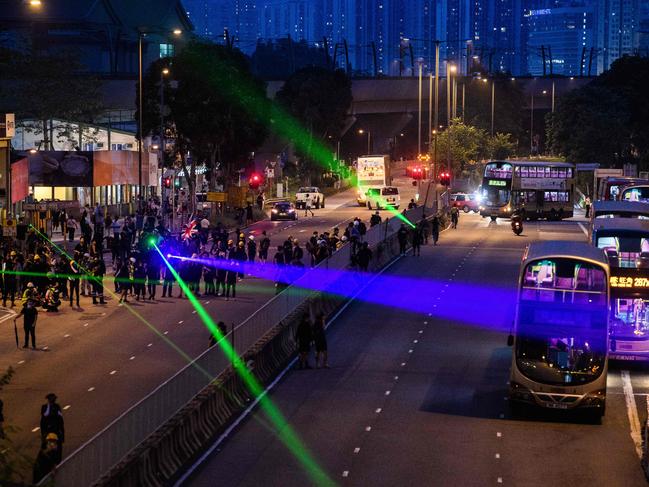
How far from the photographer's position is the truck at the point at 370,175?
93.1 meters

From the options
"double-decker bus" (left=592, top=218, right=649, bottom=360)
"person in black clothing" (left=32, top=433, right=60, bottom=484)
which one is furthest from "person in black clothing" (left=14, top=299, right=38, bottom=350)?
"double-decker bus" (left=592, top=218, right=649, bottom=360)

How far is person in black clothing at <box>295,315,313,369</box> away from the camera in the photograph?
30438 millimetres

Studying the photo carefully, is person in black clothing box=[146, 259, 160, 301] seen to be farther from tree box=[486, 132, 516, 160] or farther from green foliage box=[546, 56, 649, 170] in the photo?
tree box=[486, 132, 516, 160]

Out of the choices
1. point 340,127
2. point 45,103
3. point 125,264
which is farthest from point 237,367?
point 340,127

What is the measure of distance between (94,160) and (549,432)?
1670 inches

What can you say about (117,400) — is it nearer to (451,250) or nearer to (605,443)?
(605,443)

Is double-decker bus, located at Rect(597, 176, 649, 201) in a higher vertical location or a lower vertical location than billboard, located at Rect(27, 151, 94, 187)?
lower

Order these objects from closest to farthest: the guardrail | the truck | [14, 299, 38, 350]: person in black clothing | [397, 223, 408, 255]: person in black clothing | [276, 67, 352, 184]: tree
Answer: the guardrail < [14, 299, 38, 350]: person in black clothing < [397, 223, 408, 255]: person in black clothing < the truck < [276, 67, 352, 184]: tree

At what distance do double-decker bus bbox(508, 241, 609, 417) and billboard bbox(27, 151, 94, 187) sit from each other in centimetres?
3997

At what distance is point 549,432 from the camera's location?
82.6 feet

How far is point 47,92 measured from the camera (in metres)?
78.8

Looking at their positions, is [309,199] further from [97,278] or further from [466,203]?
[97,278]

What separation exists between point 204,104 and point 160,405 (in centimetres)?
5825

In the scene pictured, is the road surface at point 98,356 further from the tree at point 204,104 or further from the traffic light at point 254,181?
the traffic light at point 254,181
